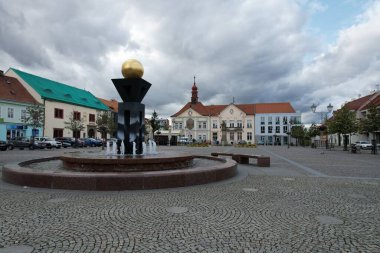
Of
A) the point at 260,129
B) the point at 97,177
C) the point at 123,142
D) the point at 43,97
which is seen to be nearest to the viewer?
the point at 97,177

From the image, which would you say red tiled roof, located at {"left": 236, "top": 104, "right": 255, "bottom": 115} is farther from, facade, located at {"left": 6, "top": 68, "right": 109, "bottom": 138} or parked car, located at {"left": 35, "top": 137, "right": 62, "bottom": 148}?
parked car, located at {"left": 35, "top": 137, "right": 62, "bottom": 148}

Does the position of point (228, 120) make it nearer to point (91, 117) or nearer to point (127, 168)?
point (91, 117)

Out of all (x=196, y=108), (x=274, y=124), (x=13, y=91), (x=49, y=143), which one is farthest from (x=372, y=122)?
(x=196, y=108)

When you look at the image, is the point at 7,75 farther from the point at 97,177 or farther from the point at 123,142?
the point at 97,177

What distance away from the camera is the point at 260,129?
77438mm

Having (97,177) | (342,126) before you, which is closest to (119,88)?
(97,177)

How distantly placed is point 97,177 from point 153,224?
3722mm

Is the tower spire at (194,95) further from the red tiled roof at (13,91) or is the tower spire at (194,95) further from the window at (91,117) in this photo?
the red tiled roof at (13,91)

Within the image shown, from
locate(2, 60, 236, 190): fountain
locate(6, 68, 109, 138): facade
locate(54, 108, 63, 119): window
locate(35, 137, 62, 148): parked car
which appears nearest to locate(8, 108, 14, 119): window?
locate(6, 68, 109, 138): facade

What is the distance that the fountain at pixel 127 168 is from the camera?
8.45 meters

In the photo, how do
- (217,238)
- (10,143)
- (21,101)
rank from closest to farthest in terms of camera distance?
(217,238) → (10,143) → (21,101)

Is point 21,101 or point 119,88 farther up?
point 21,101

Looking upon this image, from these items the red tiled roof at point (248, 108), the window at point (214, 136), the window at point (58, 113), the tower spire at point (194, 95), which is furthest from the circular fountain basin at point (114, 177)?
the tower spire at point (194, 95)

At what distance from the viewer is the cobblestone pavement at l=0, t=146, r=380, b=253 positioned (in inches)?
171
